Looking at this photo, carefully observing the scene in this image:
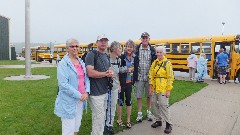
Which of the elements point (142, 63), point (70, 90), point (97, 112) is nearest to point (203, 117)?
point (142, 63)

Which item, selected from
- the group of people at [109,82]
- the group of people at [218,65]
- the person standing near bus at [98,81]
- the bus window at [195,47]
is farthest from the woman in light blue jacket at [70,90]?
the bus window at [195,47]

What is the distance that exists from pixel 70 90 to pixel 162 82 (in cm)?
248

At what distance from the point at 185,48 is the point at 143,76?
491 inches

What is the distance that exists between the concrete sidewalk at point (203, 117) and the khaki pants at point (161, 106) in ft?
1.07

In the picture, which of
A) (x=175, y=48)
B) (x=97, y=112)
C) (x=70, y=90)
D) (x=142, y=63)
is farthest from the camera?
(x=175, y=48)

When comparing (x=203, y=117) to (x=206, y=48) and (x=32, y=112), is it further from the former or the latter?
(x=206, y=48)

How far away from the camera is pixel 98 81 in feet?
16.6

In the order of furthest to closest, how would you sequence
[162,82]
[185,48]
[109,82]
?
1. [185,48]
2. [162,82]
3. [109,82]

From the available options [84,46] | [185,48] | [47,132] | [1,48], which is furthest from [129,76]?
[1,48]

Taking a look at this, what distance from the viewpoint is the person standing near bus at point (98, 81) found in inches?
196

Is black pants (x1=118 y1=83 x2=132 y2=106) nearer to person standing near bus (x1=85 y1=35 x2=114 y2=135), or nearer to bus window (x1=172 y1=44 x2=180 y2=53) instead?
person standing near bus (x1=85 y1=35 x2=114 y2=135)

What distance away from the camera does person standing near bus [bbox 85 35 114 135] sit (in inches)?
196

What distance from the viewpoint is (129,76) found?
6500mm

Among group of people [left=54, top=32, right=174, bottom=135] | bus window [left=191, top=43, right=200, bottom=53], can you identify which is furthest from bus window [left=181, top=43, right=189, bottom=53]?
group of people [left=54, top=32, right=174, bottom=135]
